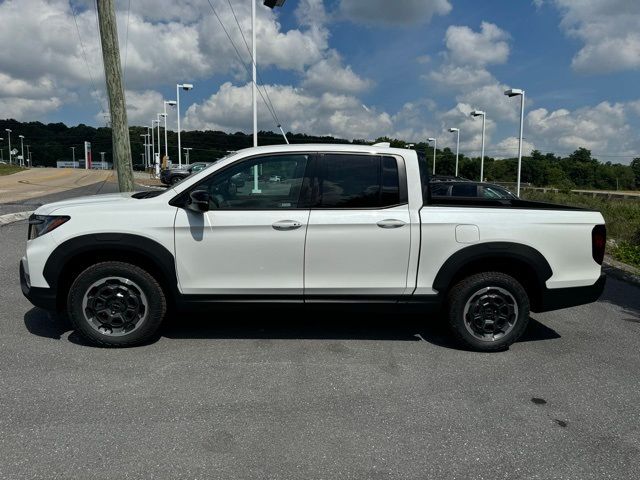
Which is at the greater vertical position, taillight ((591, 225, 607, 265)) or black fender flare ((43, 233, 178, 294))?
taillight ((591, 225, 607, 265))

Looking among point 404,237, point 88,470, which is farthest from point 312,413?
point 404,237

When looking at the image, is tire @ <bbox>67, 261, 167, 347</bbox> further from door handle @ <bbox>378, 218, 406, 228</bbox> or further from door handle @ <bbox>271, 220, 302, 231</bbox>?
door handle @ <bbox>378, 218, 406, 228</bbox>

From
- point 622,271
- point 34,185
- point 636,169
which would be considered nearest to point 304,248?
point 622,271

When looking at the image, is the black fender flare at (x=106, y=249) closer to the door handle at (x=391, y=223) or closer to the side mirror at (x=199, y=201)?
the side mirror at (x=199, y=201)

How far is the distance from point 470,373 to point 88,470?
2845 millimetres

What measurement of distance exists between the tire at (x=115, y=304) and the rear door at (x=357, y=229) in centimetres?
138

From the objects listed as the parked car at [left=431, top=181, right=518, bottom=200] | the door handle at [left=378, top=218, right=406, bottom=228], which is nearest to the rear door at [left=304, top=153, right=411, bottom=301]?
the door handle at [left=378, top=218, right=406, bottom=228]

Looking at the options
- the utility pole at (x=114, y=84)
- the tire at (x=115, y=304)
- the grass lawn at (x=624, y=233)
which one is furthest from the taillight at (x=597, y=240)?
the utility pole at (x=114, y=84)

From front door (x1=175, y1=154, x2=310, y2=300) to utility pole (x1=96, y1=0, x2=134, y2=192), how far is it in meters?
6.14

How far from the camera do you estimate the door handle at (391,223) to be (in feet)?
14.0

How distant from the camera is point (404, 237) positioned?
4297 millimetres

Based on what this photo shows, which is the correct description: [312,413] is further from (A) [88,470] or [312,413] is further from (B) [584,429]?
(B) [584,429]

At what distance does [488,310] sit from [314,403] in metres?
1.93

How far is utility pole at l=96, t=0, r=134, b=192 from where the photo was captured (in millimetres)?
9453
